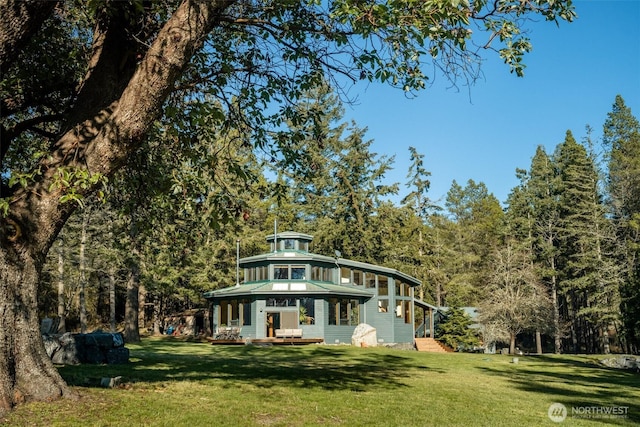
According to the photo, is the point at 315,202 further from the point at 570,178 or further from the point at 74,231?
the point at 570,178

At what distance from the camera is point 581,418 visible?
8484 millimetres

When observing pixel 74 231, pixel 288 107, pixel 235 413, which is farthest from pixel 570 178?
pixel 235 413

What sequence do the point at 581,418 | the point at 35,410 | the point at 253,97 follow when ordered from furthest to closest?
the point at 253,97
the point at 581,418
the point at 35,410

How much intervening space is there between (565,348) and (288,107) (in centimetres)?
5261

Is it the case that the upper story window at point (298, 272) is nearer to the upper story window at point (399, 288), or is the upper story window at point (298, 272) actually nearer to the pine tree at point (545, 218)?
the upper story window at point (399, 288)

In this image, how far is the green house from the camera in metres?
31.8

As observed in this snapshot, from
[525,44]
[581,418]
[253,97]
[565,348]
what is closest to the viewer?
[525,44]

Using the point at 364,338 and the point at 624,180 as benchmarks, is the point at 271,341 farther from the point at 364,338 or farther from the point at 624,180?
the point at 624,180

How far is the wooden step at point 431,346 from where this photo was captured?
112 feet

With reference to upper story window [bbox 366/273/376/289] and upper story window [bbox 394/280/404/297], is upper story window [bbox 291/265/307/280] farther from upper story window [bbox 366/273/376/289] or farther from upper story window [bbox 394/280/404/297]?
upper story window [bbox 394/280/404/297]

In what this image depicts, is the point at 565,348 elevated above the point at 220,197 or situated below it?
below

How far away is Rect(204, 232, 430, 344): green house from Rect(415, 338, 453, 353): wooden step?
1.07m

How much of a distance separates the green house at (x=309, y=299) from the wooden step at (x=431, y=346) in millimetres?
1075

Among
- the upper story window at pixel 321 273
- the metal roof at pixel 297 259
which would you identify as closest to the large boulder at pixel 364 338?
the upper story window at pixel 321 273
